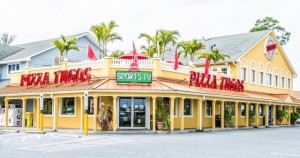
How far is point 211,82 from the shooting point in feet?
107

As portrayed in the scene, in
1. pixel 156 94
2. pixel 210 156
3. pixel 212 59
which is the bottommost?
pixel 210 156

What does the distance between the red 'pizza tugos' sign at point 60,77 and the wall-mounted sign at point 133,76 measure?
2.02 m

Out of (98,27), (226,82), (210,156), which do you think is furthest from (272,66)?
(210,156)

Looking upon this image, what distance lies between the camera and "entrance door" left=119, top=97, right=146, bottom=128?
27875mm

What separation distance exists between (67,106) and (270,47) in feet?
78.2

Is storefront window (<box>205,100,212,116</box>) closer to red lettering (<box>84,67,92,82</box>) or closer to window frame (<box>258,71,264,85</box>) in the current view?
red lettering (<box>84,67,92,82</box>)

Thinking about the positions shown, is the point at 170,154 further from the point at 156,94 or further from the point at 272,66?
the point at 272,66

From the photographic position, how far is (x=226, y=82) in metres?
34.4

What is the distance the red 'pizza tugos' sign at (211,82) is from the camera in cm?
3041

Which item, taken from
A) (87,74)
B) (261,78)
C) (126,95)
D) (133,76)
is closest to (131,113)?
(126,95)

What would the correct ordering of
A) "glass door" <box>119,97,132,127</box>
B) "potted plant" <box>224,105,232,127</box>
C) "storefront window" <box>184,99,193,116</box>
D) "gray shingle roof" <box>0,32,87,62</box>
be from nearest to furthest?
1. "glass door" <box>119,97,132,127</box>
2. "storefront window" <box>184,99,193,116</box>
3. "potted plant" <box>224,105,232,127</box>
4. "gray shingle roof" <box>0,32,87,62</box>

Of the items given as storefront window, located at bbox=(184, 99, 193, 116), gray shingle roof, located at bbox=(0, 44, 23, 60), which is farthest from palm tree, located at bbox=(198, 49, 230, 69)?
gray shingle roof, located at bbox=(0, 44, 23, 60)

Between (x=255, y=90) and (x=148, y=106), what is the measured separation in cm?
1723

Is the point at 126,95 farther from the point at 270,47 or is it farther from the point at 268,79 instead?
the point at 268,79
